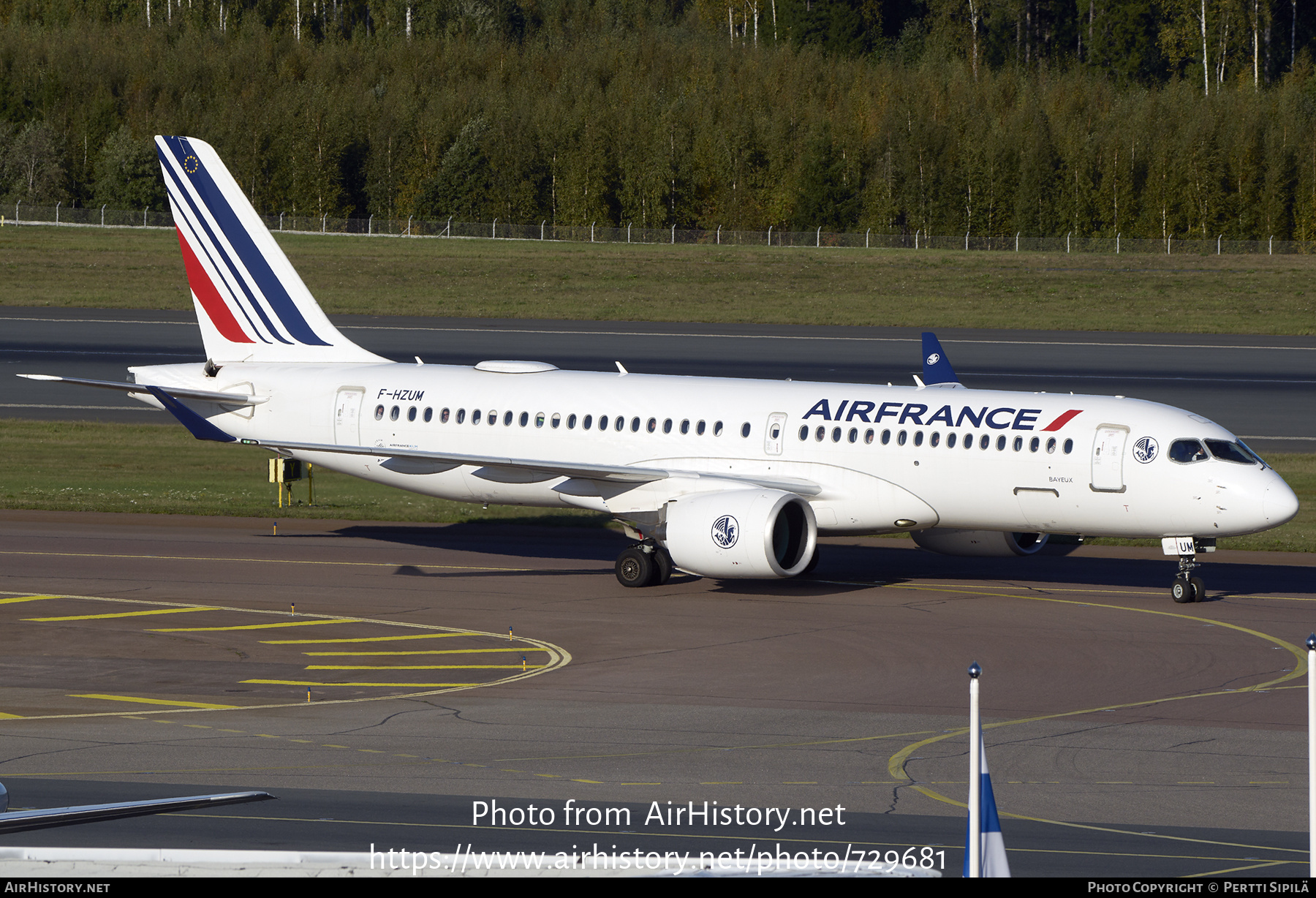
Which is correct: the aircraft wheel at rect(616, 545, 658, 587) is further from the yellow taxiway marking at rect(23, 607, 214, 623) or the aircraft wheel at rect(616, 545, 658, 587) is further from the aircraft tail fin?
the aircraft tail fin

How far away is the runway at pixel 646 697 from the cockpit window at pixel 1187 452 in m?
2.85

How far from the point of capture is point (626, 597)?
33.8 m

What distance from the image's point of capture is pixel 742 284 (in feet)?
351

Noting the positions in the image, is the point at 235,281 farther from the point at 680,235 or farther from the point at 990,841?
the point at 680,235

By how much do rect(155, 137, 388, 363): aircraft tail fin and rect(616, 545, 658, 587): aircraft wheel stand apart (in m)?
9.83

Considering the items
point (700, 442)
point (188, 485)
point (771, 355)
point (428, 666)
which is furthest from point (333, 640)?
point (771, 355)

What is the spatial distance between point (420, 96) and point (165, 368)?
131 metres

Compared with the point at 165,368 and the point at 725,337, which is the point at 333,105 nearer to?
the point at 725,337

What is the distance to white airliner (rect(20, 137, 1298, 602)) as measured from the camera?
3247 cm

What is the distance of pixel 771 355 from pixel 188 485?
1328 inches

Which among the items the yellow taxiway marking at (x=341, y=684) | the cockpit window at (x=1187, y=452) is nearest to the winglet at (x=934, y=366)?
the cockpit window at (x=1187, y=452)

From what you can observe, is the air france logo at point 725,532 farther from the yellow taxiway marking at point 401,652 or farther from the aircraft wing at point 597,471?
the yellow taxiway marking at point 401,652

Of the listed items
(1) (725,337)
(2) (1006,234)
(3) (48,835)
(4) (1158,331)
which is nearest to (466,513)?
(3) (48,835)

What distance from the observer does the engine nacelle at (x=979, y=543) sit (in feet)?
117
